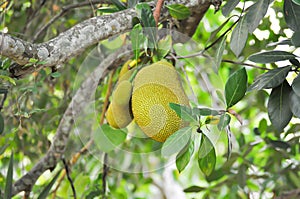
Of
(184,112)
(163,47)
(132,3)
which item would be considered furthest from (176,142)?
(132,3)

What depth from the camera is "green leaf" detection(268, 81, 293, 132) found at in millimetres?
758

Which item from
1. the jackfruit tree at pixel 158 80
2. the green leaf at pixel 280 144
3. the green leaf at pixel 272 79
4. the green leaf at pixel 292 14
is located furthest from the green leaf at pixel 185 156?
the green leaf at pixel 280 144

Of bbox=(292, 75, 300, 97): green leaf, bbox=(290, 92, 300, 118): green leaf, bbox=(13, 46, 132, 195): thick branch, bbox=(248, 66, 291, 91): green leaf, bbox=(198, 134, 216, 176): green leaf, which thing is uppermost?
bbox=(292, 75, 300, 97): green leaf

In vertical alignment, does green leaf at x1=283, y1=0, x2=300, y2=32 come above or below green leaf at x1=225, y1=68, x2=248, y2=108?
above

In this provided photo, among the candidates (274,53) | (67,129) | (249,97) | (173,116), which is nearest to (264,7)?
(274,53)

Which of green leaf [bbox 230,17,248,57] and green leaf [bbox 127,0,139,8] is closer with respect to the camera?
green leaf [bbox 230,17,248,57]

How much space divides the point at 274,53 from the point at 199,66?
113 mm

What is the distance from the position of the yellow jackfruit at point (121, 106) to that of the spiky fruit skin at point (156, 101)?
22 millimetres

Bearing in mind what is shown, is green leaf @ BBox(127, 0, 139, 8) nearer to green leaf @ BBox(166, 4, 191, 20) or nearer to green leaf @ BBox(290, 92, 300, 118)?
green leaf @ BBox(166, 4, 191, 20)

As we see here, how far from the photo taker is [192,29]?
1128 mm

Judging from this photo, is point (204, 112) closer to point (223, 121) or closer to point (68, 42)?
point (223, 121)

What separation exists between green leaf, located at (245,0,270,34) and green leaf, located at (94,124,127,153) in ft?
0.79

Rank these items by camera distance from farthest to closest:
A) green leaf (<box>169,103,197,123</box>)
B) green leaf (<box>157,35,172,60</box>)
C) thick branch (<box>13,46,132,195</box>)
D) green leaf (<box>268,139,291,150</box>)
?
green leaf (<box>268,139,291,150</box>) → thick branch (<box>13,46,132,195</box>) → green leaf (<box>157,35,172,60</box>) → green leaf (<box>169,103,197,123</box>)

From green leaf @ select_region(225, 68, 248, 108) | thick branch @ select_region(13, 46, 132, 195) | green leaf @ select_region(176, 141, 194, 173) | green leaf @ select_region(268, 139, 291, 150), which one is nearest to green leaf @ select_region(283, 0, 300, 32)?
green leaf @ select_region(225, 68, 248, 108)
